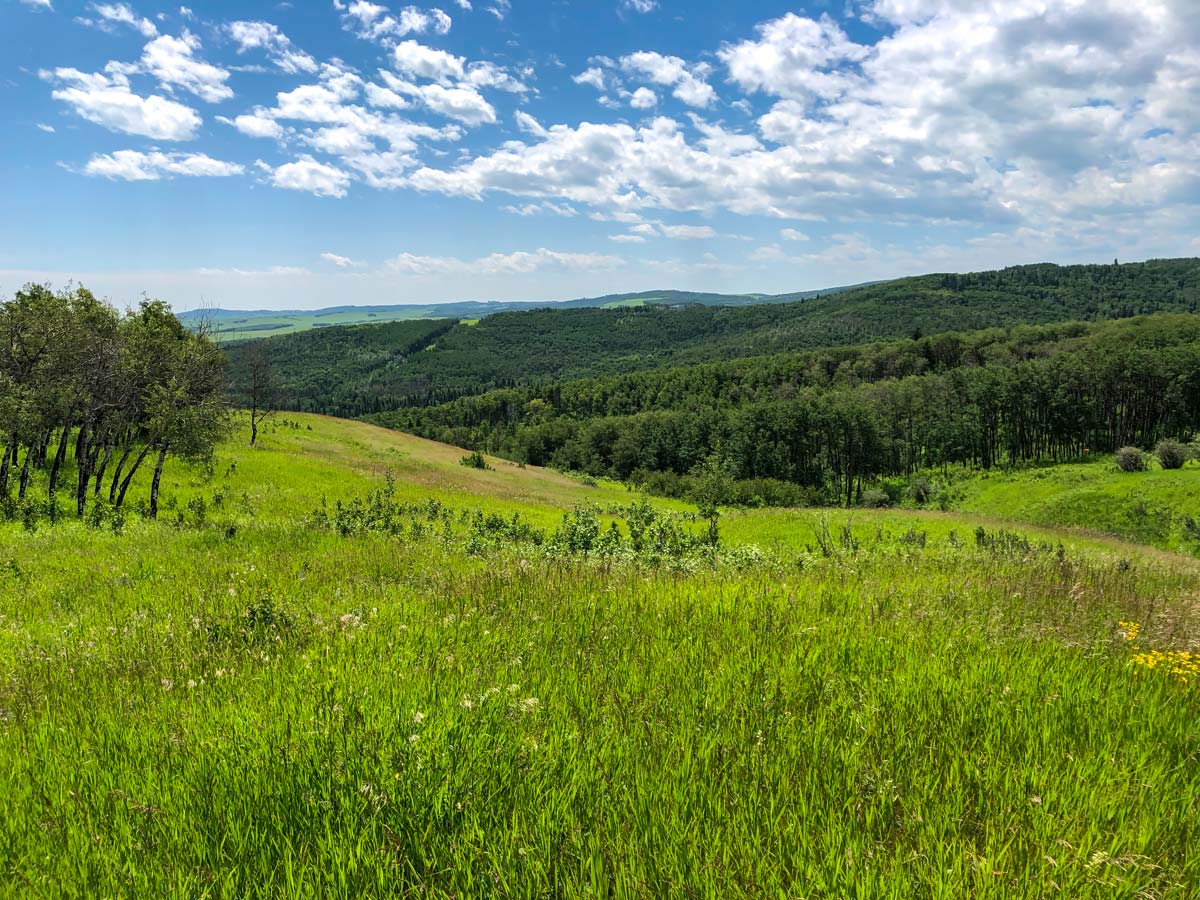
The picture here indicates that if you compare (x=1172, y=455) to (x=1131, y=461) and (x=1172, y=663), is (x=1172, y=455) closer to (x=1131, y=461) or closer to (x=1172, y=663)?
(x=1131, y=461)

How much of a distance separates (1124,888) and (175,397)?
26.2 m

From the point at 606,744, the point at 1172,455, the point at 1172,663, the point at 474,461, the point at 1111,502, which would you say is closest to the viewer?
the point at 606,744

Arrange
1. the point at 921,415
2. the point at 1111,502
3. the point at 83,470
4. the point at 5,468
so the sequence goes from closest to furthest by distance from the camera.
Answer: the point at 83,470 → the point at 5,468 → the point at 1111,502 → the point at 921,415

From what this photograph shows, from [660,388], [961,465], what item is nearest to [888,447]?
[961,465]

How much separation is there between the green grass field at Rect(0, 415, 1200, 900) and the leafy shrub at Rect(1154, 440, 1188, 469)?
84.0m

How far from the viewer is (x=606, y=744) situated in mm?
2521

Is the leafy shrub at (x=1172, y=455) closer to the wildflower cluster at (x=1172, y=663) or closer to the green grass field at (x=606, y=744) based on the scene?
the green grass field at (x=606, y=744)

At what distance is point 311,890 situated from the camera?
1.70 meters

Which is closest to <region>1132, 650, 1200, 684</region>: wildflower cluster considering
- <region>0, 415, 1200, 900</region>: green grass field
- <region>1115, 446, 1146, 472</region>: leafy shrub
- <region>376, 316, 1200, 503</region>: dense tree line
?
<region>0, 415, 1200, 900</region>: green grass field

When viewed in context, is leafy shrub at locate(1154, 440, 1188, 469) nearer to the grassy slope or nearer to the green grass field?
the grassy slope

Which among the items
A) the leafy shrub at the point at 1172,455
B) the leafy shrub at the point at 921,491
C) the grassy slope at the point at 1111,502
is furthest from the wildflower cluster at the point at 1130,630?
the leafy shrub at the point at 921,491

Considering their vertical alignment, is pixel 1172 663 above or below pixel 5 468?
above

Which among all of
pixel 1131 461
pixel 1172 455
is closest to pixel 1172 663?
pixel 1172 455

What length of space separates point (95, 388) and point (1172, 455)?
310ft
